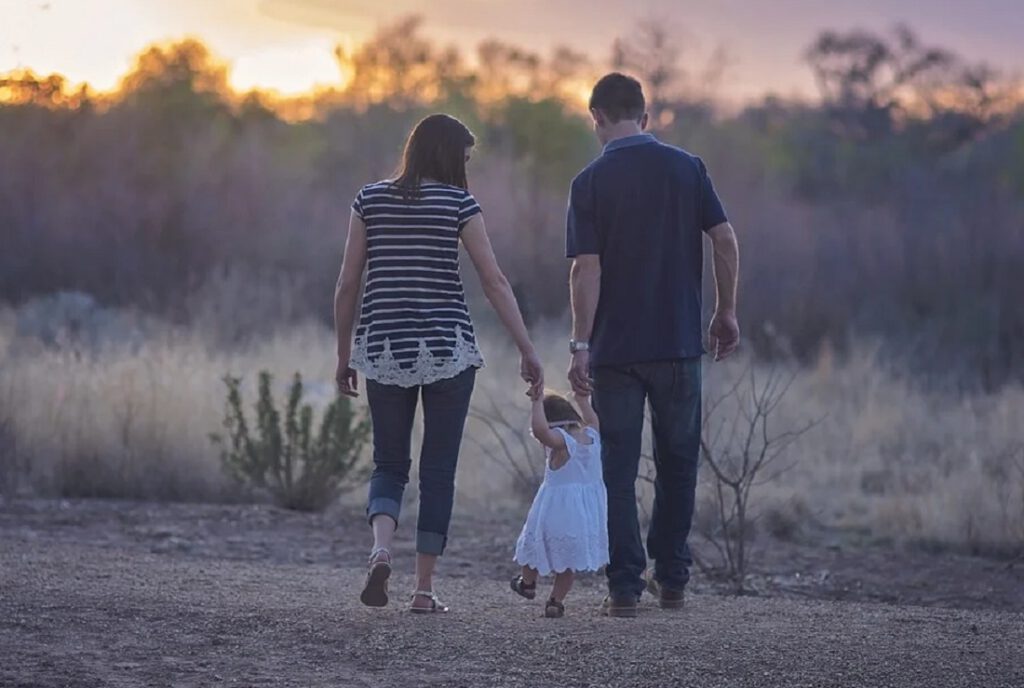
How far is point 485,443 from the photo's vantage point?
14.4m

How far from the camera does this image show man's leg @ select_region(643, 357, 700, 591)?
6.86m

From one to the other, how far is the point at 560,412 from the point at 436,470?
0.53 metres

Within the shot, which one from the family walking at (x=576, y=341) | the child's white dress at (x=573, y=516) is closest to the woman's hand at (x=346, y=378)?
the family walking at (x=576, y=341)

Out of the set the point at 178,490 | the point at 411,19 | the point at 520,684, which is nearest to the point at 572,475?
the point at 520,684

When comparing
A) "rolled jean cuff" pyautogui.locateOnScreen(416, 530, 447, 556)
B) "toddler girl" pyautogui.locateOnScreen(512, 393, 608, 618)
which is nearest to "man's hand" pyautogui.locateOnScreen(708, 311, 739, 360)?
"toddler girl" pyautogui.locateOnScreen(512, 393, 608, 618)

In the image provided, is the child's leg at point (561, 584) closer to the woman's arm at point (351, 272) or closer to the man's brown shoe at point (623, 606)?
the man's brown shoe at point (623, 606)

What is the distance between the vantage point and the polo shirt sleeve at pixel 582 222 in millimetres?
6805

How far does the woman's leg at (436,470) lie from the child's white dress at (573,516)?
1.18 feet

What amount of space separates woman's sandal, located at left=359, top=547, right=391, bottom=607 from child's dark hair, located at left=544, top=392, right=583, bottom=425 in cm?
83

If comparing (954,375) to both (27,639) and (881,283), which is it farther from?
(27,639)

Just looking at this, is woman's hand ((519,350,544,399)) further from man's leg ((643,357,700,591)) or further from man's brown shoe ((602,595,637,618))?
man's brown shoe ((602,595,637,618))

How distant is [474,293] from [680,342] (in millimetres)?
16075

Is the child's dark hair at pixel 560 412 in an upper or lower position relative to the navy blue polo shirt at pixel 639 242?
lower

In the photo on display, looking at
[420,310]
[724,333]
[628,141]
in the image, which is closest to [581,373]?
[724,333]
